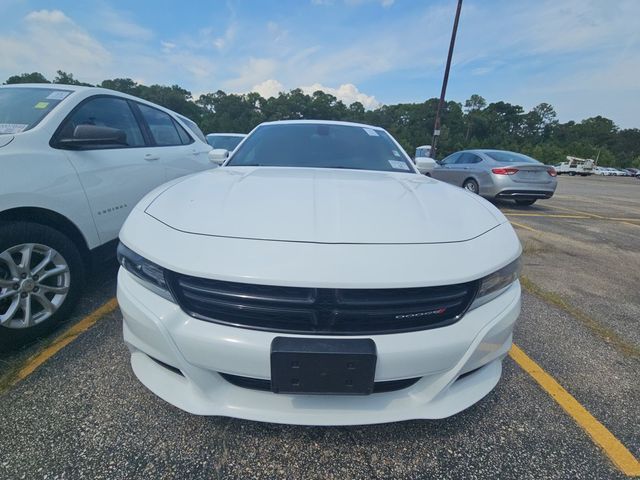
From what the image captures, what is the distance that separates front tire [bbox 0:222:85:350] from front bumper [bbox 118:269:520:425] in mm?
1060

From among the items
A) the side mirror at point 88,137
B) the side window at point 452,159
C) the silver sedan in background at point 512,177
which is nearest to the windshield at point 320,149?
the side mirror at point 88,137

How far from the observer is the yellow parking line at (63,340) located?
1765mm

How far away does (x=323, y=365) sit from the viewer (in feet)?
3.64

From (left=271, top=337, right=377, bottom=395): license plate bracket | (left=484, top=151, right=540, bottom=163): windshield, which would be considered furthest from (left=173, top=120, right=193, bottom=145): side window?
(left=484, top=151, right=540, bottom=163): windshield

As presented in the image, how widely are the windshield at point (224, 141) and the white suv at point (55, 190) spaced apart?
715 cm

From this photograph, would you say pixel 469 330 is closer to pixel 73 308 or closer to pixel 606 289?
pixel 73 308

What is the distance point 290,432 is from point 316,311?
65 centimetres

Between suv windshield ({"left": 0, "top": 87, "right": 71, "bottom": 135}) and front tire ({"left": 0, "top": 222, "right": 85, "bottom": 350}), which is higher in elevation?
suv windshield ({"left": 0, "top": 87, "right": 71, "bottom": 135})

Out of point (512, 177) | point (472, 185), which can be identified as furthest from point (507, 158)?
point (472, 185)

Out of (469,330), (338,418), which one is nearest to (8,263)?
(338,418)

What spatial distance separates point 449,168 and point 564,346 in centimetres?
779

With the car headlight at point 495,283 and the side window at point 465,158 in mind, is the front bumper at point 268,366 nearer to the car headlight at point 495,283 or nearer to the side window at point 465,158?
the car headlight at point 495,283

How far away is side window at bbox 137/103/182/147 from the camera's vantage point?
330 cm

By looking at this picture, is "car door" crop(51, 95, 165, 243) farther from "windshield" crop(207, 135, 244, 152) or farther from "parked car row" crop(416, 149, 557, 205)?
"windshield" crop(207, 135, 244, 152)
